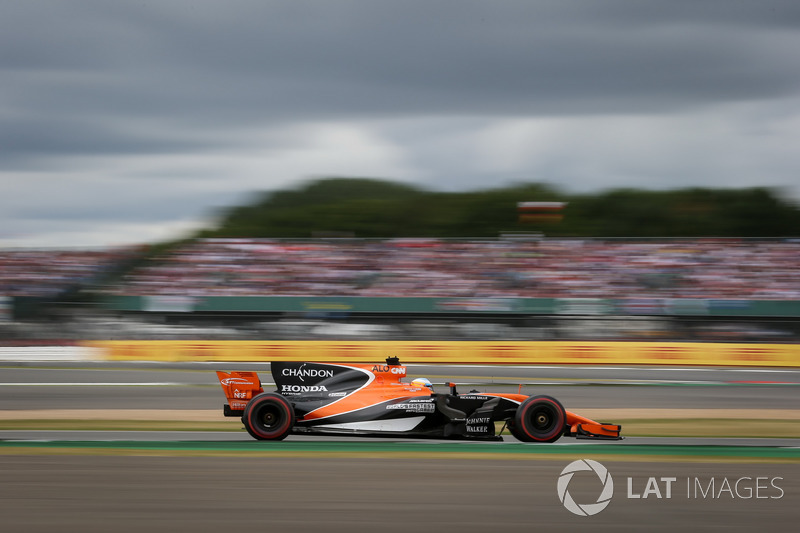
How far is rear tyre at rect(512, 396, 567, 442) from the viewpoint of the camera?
7621 mm

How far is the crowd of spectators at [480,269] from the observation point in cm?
2219

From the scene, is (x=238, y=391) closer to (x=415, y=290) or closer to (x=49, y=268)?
(x=415, y=290)

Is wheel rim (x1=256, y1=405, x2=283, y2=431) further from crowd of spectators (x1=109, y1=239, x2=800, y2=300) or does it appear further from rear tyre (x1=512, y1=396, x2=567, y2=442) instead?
crowd of spectators (x1=109, y1=239, x2=800, y2=300)

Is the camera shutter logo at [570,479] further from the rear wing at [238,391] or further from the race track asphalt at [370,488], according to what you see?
the rear wing at [238,391]

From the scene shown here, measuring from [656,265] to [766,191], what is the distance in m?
15.5

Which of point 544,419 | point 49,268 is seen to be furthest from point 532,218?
point 544,419

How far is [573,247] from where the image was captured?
2442 cm

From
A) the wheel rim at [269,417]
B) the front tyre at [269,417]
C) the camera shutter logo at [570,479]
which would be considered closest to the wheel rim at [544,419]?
the camera shutter logo at [570,479]

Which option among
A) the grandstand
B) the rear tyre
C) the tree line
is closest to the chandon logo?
the rear tyre

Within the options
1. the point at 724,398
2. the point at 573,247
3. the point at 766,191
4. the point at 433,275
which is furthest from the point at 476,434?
the point at 766,191

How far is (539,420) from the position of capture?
7684mm

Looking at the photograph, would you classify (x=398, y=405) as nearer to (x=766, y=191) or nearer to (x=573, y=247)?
(x=573, y=247)

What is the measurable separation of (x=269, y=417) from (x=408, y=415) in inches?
53.7

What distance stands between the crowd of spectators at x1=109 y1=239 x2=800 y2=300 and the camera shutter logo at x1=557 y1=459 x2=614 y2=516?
1533 cm
